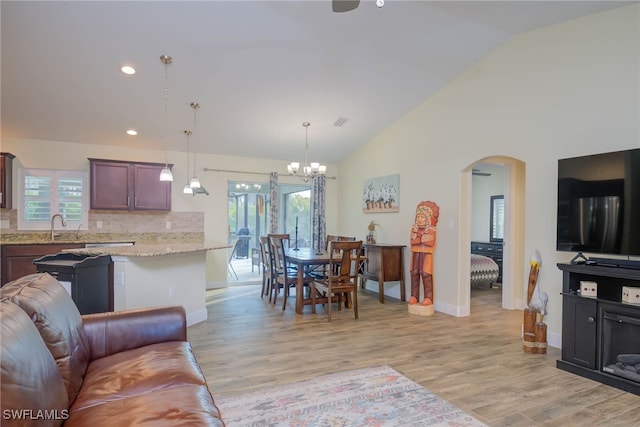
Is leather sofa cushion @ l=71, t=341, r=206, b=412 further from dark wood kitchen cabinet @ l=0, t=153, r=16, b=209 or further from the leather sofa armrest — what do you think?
dark wood kitchen cabinet @ l=0, t=153, r=16, b=209

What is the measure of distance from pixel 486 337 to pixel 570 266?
128 cm

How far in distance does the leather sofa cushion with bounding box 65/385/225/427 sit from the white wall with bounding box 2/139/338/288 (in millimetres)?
5016

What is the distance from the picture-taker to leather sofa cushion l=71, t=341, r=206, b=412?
5.37 ft

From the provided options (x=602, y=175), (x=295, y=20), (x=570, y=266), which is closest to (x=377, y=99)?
Answer: (x=295, y=20)

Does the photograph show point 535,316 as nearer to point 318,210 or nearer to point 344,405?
point 344,405

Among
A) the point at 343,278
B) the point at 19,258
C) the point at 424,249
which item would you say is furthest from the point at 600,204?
the point at 19,258

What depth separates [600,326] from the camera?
2846 millimetres

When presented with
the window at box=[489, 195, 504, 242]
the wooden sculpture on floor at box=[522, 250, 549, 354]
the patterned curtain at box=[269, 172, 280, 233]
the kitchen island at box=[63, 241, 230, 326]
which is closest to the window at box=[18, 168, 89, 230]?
the kitchen island at box=[63, 241, 230, 326]

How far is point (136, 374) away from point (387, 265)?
4.21 m

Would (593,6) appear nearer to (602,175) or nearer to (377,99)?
(602,175)

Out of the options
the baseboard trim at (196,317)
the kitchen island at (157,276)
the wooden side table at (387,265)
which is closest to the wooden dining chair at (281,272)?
the kitchen island at (157,276)

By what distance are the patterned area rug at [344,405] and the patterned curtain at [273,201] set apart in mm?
4266

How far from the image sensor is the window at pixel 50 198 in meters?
5.45

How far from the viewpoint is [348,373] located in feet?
9.48
